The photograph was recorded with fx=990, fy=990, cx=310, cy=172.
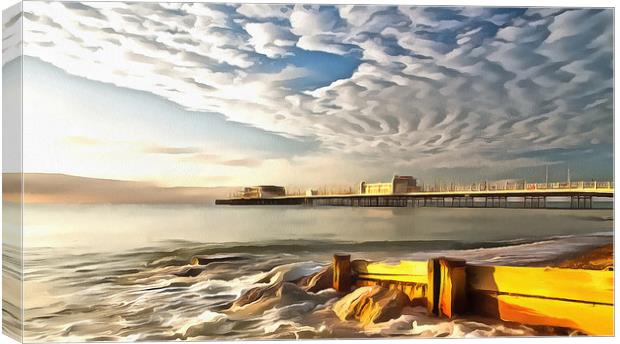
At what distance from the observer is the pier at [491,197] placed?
6797 mm

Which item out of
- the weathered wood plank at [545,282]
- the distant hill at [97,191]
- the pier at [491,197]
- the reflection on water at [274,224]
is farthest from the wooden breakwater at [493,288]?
the distant hill at [97,191]

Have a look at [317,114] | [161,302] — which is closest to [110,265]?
[161,302]

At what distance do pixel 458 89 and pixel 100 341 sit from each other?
296 centimetres

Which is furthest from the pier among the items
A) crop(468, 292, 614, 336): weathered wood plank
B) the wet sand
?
crop(468, 292, 614, 336): weathered wood plank

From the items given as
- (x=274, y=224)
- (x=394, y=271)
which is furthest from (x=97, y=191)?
(x=394, y=271)

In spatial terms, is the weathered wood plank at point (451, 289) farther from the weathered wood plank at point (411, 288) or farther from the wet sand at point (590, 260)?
the wet sand at point (590, 260)

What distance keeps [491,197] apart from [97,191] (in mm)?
2692

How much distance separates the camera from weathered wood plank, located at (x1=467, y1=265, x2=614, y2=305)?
6.83 m

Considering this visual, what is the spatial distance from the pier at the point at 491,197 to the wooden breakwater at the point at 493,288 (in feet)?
1.31

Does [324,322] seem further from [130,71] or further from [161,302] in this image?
[130,71]

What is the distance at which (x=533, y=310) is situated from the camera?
6816 millimetres

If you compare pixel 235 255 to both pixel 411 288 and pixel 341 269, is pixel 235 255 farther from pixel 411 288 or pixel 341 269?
pixel 411 288

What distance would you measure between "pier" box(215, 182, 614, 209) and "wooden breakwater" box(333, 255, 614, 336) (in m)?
0.40

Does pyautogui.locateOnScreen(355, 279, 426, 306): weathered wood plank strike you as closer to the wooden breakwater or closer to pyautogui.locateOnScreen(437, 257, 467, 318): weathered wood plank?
the wooden breakwater
